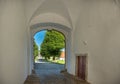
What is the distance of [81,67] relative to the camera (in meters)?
10.2

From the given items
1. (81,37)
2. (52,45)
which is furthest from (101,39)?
(52,45)

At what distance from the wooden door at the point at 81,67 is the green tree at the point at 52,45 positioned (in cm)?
839

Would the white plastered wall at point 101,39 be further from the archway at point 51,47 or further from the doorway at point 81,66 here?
the archway at point 51,47

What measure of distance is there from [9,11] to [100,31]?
12.4ft

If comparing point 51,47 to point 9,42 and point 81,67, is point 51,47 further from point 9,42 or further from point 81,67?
point 9,42

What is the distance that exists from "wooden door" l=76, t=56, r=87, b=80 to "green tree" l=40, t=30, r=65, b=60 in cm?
839

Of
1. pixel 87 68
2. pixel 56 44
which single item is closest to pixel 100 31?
pixel 87 68

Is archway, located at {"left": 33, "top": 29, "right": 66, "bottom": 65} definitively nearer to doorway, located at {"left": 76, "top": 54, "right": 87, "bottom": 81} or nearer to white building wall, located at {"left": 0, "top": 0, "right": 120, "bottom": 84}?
white building wall, located at {"left": 0, "top": 0, "right": 120, "bottom": 84}

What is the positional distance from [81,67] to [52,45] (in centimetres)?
947

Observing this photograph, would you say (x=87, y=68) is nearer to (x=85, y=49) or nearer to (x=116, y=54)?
(x=85, y=49)

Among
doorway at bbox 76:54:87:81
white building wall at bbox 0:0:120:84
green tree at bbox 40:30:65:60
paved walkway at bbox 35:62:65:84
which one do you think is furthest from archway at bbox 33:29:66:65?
doorway at bbox 76:54:87:81

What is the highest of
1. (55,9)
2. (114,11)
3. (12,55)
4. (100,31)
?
(55,9)

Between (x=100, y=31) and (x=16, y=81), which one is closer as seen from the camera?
(x=16, y=81)

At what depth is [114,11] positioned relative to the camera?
7512 mm
